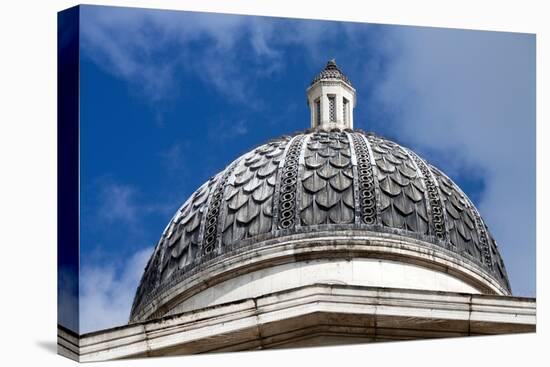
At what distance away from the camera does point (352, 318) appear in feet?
89.3

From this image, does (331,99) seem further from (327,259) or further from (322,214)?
(327,259)

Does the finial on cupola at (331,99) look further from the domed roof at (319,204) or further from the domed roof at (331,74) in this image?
the domed roof at (319,204)

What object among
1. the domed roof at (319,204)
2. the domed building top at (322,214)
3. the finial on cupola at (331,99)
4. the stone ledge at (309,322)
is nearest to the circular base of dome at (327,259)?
the domed building top at (322,214)

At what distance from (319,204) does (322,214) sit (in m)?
0.23

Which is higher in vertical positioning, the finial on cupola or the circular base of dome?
the finial on cupola

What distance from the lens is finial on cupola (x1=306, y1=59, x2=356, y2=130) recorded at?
3084cm

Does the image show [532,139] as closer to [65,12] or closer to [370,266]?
[370,266]

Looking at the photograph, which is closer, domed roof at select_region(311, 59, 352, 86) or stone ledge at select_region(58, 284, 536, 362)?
stone ledge at select_region(58, 284, 536, 362)

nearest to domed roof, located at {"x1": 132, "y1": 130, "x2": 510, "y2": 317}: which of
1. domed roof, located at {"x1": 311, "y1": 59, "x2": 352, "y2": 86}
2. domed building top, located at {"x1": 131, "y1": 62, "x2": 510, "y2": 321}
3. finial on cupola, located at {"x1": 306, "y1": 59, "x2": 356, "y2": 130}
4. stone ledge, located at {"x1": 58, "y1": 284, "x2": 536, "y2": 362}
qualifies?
domed building top, located at {"x1": 131, "y1": 62, "x2": 510, "y2": 321}

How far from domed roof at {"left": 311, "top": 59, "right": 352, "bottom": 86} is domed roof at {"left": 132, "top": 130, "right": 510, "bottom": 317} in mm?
2070

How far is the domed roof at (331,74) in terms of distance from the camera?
2956cm

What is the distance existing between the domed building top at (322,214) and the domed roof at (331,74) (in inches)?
8.4

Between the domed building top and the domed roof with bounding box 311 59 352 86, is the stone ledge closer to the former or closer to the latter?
the domed building top

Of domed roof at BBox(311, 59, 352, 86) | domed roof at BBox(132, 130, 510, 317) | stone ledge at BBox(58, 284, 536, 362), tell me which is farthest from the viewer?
domed roof at BBox(132, 130, 510, 317)
